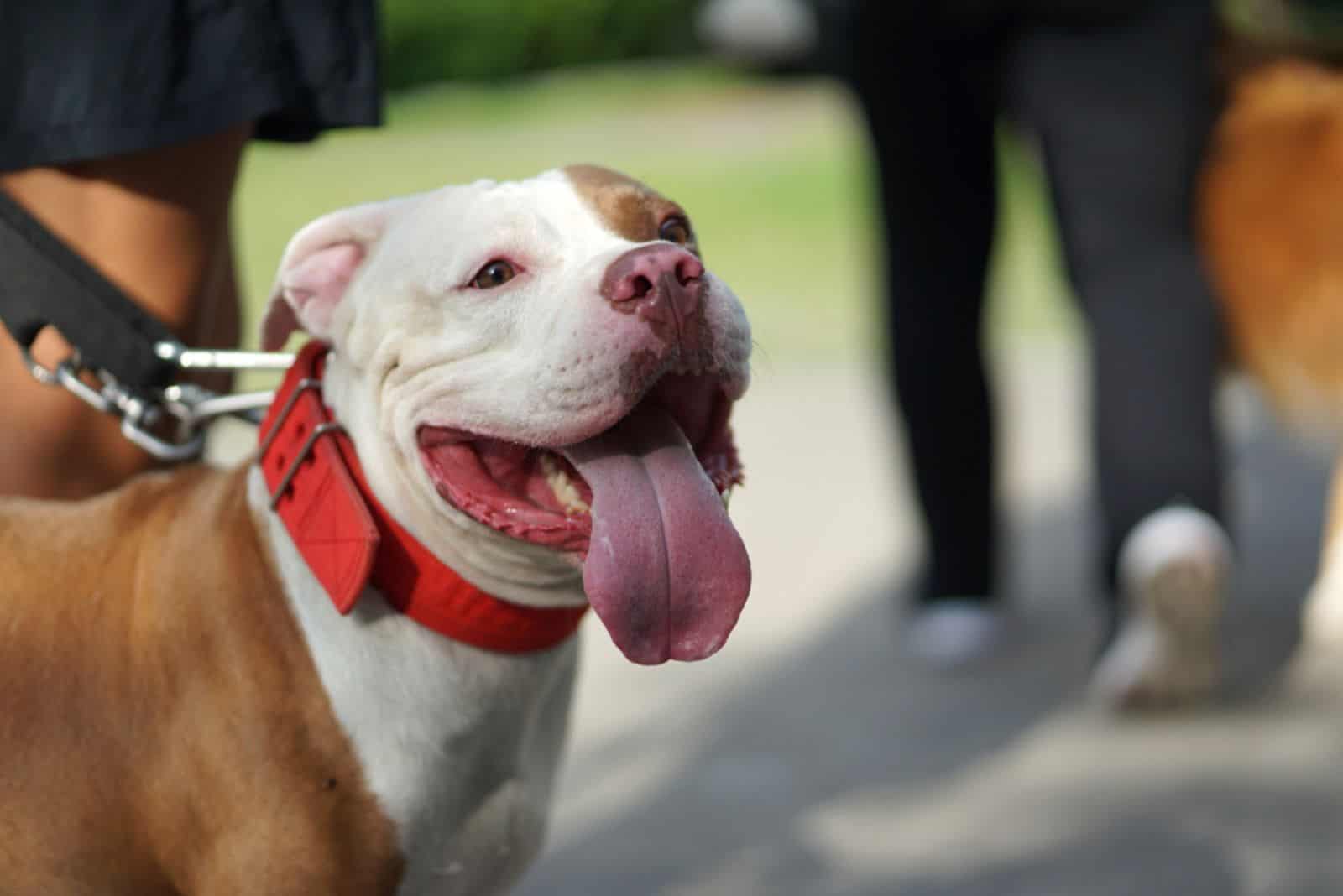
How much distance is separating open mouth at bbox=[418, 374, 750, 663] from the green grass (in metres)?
2.49

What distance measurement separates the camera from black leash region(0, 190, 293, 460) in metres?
2.24

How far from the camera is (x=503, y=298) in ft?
6.10

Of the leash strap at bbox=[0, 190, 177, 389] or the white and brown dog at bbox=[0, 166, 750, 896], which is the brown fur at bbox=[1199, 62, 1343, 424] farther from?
the leash strap at bbox=[0, 190, 177, 389]

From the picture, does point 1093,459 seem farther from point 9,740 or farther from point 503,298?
point 9,740

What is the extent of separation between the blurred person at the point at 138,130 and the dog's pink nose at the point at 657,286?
0.78 m

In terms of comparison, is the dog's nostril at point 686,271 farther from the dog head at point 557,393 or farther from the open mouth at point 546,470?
the open mouth at point 546,470

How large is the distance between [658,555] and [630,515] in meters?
0.05

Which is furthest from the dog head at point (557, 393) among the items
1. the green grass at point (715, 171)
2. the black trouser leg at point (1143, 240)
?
the green grass at point (715, 171)

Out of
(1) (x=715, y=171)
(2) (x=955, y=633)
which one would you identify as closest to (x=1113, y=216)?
(2) (x=955, y=633)

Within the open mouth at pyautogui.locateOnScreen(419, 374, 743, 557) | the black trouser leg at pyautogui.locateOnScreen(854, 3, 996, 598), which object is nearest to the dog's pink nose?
the open mouth at pyautogui.locateOnScreen(419, 374, 743, 557)

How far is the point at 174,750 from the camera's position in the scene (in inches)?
74.0

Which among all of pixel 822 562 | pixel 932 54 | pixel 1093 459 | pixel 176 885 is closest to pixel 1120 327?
pixel 1093 459

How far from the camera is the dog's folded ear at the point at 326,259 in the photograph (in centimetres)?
201

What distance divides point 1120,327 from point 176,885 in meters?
2.53
